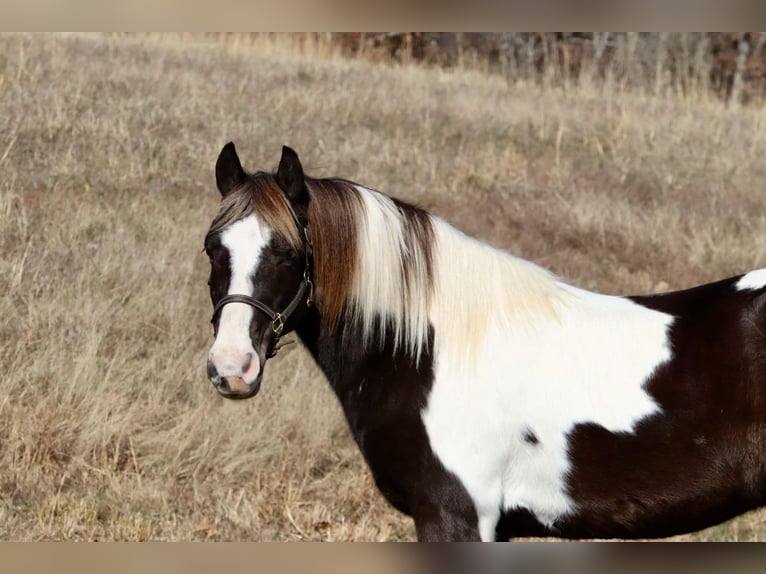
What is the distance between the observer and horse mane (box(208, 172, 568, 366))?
384 cm

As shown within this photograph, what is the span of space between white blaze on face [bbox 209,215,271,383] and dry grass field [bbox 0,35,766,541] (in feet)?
9.25

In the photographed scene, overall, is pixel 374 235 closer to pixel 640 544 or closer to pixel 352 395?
pixel 352 395

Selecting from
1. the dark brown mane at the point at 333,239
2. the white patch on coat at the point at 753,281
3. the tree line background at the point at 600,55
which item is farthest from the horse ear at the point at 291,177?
the tree line background at the point at 600,55

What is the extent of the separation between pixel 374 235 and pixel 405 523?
2914mm

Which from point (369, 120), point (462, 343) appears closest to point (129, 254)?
point (369, 120)

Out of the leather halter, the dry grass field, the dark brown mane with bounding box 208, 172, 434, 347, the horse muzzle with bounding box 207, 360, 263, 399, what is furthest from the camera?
the dry grass field

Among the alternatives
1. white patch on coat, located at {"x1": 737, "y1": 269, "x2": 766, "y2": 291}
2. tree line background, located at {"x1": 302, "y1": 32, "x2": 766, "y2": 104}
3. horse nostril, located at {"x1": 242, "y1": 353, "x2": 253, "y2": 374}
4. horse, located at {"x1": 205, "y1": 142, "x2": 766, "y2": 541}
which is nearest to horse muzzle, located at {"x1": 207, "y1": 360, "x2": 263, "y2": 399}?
horse nostril, located at {"x1": 242, "y1": 353, "x2": 253, "y2": 374}

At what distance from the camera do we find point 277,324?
3621 mm

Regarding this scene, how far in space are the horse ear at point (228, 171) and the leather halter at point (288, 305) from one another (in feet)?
1.01

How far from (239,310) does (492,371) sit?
1.11 meters

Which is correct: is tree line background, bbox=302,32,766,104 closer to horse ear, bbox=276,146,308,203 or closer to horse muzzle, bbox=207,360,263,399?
horse ear, bbox=276,146,308,203

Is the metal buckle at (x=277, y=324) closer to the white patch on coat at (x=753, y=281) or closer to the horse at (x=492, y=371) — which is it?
the horse at (x=492, y=371)

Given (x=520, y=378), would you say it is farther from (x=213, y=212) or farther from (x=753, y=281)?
(x=213, y=212)

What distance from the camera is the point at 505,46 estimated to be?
1392cm
